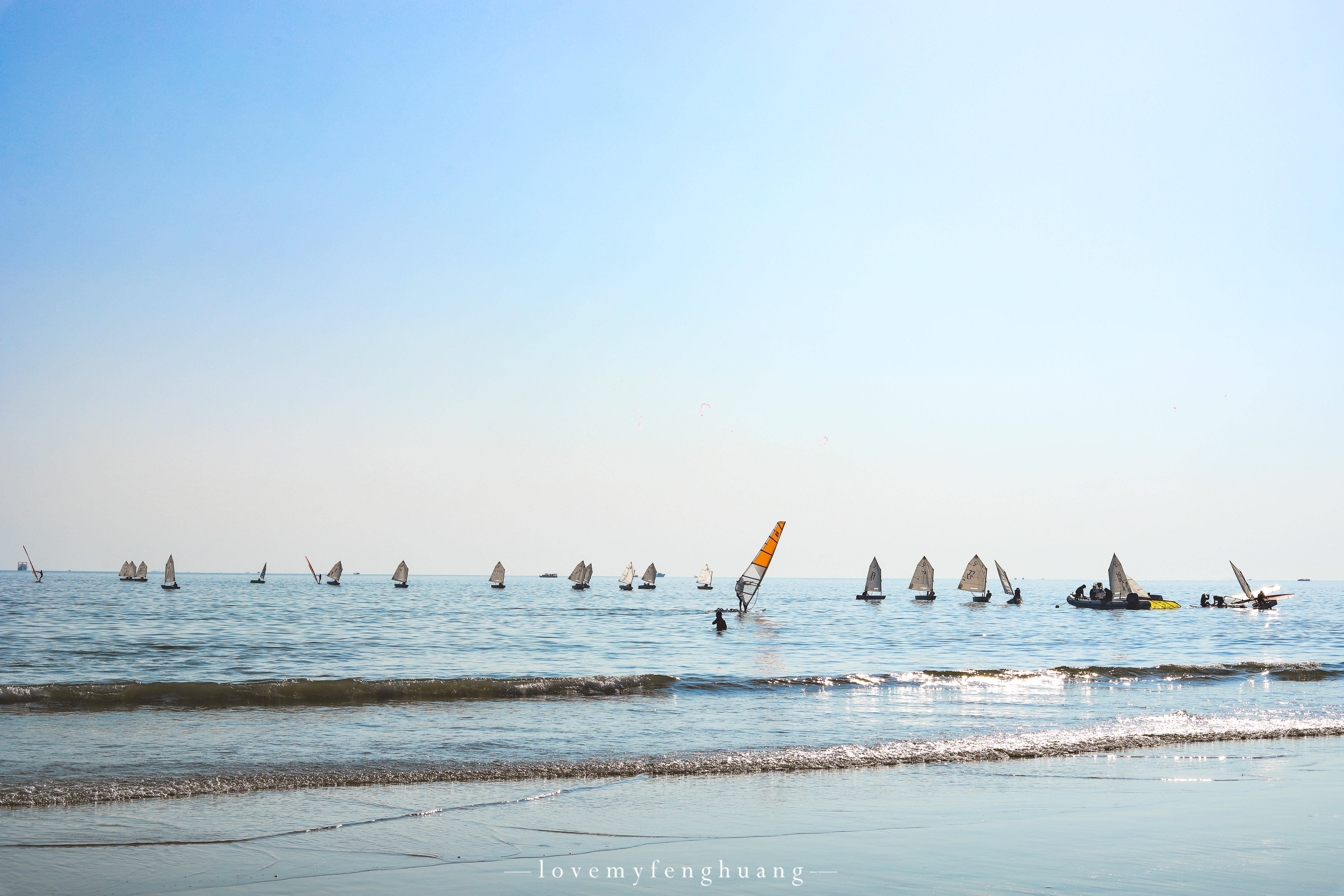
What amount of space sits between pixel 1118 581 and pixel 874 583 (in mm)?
33217

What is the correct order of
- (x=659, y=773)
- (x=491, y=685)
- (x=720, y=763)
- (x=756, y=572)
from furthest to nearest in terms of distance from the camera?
(x=756, y=572)
(x=491, y=685)
(x=720, y=763)
(x=659, y=773)

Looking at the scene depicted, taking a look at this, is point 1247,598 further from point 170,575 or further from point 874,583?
point 170,575

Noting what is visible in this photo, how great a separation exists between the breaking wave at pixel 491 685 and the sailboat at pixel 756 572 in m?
36.4

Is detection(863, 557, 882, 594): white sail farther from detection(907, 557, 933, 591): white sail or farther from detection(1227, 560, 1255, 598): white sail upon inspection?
detection(1227, 560, 1255, 598): white sail

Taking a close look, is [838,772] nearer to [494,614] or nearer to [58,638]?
[58,638]

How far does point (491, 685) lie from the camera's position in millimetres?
22641

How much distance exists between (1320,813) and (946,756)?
16.5 ft

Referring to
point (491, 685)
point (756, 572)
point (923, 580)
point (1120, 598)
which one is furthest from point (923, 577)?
point (491, 685)

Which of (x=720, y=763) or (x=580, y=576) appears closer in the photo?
(x=720, y=763)

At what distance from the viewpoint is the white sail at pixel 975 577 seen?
340 feet

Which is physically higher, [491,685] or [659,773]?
[659,773]

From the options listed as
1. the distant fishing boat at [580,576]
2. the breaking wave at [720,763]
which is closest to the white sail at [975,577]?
the distant fishing boat at [580,576]

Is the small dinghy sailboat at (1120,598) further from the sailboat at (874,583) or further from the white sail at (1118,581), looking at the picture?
the sailboat at (874,583)

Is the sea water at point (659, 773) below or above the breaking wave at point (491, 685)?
above
